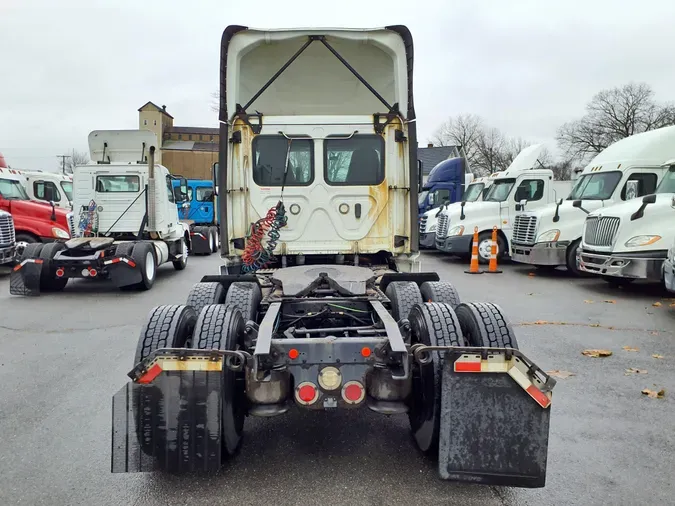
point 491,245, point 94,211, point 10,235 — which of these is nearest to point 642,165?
point 491,245

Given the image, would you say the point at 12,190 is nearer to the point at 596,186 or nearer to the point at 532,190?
the point at 532,190

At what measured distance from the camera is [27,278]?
9883mm

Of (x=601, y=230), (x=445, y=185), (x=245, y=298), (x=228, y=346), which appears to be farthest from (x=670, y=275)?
(x=445, y=185)

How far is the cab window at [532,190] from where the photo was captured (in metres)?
15.0

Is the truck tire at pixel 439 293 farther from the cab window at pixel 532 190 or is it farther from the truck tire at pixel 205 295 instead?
the cab window at pixel 532 190

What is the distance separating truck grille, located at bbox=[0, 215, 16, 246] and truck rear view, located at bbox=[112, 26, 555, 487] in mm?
8527

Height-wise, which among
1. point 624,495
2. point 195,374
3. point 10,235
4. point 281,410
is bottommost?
point 624,495

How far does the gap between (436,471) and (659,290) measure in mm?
8926

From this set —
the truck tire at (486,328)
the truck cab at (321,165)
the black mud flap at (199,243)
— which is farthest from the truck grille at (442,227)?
the truck tire at (486,328)

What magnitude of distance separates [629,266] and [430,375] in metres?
7.74

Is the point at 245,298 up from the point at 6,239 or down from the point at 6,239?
down

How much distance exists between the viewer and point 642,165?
37.2 ft

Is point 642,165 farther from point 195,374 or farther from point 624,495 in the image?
point 195,374

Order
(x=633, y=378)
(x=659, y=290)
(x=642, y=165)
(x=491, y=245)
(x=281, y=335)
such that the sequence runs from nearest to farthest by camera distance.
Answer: (x=281, y=335) → (x=633, y=378) → (x=659, y=290) → (x=642, y=165) → (x=491, y=245)
